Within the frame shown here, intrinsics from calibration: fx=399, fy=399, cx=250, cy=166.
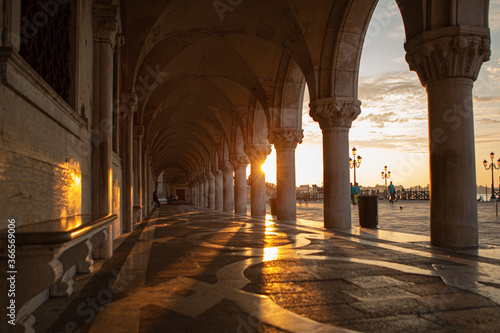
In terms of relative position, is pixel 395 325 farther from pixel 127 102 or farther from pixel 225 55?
pixel 225 55

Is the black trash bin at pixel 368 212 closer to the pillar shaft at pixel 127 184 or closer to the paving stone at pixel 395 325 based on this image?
the pillar shaft at pixel 127 184

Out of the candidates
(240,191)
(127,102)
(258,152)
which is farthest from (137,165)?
(240,191)

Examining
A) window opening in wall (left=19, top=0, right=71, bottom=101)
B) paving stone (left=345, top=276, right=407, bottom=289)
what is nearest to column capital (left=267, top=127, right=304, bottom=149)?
window opening in wall (left=19, top=0, right=71, bottom=101)

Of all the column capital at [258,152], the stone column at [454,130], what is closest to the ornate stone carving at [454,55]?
the stone column at [454,130]

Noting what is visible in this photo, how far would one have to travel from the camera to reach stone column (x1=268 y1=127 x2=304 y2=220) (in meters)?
14.1

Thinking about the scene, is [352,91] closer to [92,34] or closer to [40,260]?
[92,34]

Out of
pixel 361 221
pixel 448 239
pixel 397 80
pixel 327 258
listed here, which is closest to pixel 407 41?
pixel 448 239

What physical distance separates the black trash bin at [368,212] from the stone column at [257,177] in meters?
7.86

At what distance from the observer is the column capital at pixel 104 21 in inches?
249

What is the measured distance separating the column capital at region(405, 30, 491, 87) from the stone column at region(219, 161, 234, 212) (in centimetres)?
1879

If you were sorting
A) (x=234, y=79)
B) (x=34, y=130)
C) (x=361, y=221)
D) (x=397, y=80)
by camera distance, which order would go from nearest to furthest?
1. (x=34, y=130)
2. (x=361, y=221)
3. (x=397, y=80)
4. (x=234, y=79)

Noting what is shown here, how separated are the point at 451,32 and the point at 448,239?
3296mm

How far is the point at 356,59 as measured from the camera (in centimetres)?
1087

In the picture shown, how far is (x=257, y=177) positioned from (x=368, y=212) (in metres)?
8.75
